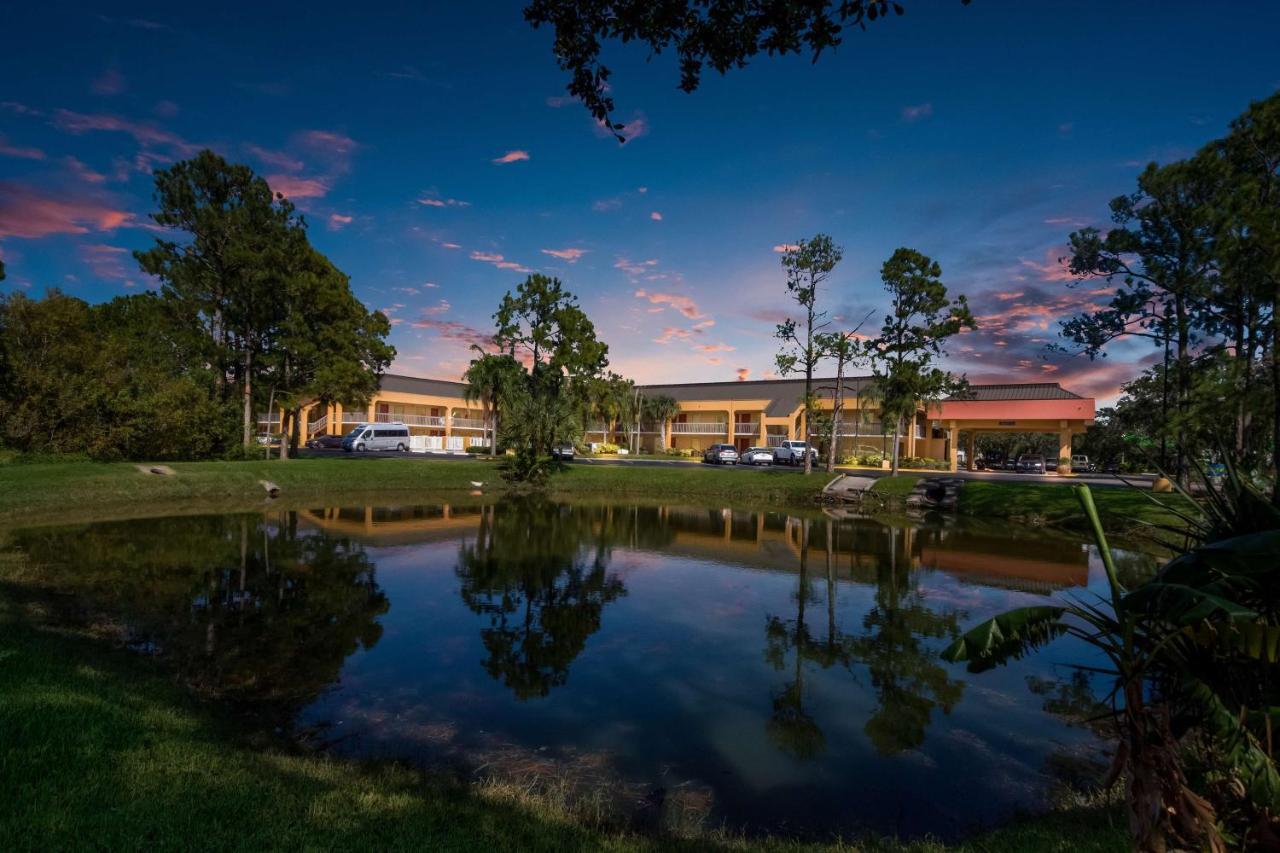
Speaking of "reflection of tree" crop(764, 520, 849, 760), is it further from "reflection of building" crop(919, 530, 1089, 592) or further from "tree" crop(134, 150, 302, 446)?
"tree" crop(134, 150, 302, 446)

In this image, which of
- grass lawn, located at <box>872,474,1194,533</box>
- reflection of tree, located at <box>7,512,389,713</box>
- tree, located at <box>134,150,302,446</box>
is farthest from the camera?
tree, located at <box>134,150,302,446</box>

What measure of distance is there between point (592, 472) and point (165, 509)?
71.6 ft

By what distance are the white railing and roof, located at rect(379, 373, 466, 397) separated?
24853 millimetres

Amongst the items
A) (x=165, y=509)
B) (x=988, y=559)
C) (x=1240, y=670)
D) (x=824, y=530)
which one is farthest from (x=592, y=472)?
(x=1240, y=670)

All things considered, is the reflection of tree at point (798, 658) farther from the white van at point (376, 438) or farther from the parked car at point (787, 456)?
the white van at point (376, 438)

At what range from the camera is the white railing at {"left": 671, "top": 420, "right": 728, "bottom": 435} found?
2805 inches

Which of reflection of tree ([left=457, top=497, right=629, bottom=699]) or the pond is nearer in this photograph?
the pond

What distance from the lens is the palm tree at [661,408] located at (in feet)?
237

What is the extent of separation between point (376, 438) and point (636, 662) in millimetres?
51075

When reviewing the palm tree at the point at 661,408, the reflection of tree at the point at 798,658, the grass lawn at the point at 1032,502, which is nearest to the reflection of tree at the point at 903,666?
the reflection of tree at the point at 798,658

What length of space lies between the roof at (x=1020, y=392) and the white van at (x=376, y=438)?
46.8 metres

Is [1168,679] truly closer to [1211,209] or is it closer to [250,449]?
[1211,209]

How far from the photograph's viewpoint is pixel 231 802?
4.52m

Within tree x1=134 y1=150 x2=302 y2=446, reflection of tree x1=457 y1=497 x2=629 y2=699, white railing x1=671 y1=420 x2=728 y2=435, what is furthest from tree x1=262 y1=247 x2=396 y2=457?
white railing x1=671 y1=420 x2=728 y2=435
